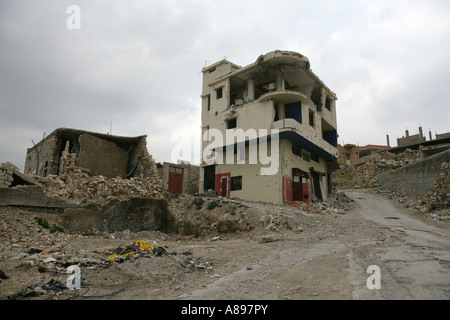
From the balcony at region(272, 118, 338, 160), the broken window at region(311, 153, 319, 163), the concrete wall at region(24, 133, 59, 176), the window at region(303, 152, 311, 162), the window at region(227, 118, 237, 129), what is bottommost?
the concrete wall at region(24, 133, 59, 176)

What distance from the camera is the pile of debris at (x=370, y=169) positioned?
97.1 feet

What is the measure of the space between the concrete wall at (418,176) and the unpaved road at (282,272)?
25.6ft

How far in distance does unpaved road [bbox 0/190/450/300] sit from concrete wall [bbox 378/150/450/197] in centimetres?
779

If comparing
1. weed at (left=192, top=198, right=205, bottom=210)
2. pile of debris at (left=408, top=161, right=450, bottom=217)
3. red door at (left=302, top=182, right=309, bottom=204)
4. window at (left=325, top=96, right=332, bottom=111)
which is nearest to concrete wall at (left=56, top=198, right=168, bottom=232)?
weed at (left=192, top=198, right=205, bottom=210)

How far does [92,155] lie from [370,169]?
27.6 m

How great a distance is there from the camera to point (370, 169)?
99.0 feet

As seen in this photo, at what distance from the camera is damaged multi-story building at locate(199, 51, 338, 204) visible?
1848cm

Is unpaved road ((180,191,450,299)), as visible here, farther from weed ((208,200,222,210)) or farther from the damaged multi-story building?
the damaged multi-story building

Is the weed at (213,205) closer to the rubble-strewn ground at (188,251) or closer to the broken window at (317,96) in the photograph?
the rubble-strewn ground at (188,251)

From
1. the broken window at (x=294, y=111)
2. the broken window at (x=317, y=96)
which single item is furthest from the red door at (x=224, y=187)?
the broken window at (x=317, y=96)

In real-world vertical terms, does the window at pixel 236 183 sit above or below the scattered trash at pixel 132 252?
above

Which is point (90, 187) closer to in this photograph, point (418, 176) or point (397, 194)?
point (418, 176)

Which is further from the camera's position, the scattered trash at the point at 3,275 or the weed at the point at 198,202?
the weed at the point at 198,202
